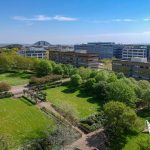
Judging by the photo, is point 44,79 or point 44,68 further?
point 44,68

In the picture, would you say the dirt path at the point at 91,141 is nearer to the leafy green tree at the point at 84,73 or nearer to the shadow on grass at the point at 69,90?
the shadow on grass at the point at 69,90

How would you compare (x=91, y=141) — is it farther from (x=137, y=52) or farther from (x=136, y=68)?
(x=137, y=52)

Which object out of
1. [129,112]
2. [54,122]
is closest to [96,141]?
[129,112]

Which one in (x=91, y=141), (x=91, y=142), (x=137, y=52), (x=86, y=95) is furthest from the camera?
(x=137, y=52)

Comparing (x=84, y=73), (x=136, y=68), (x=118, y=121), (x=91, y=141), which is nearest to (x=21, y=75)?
(x=84, y=73)

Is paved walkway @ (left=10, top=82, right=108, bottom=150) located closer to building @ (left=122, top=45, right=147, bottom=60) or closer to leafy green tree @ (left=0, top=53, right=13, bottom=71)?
leafy green tree @ (left=0, top=53, right=13, bottom=71)

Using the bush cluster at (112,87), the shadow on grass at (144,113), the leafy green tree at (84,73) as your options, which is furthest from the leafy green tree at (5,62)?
the shadow on grass at (144,113)

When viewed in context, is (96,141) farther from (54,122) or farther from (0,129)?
(0,129)
